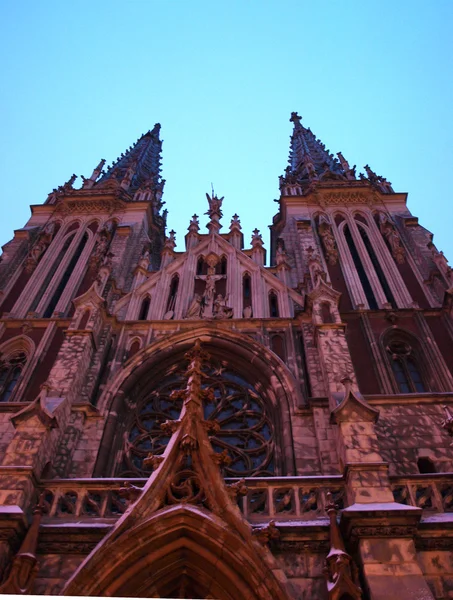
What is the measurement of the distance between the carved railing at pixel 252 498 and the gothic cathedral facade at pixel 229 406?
0.03 meters

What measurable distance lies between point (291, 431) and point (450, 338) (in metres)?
5.16

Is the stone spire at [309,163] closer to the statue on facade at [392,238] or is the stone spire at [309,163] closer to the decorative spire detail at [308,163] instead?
the decorative spire detail at [308,163]

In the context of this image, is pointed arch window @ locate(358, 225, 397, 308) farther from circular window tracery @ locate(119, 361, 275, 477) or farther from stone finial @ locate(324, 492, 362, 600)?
stone finial @ locate(324, 492, 362, 600)

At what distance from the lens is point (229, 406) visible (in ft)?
38.9

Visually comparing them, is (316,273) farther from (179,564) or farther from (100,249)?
(179,564)

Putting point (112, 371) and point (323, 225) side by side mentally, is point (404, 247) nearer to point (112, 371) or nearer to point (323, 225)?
point (323, 225)

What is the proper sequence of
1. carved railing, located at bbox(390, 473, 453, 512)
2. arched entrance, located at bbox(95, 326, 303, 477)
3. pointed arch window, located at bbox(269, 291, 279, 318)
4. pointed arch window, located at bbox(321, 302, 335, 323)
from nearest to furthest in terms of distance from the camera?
1. carved railing, located at bbox(390, 473, 453, 512)
2. arched entrance, located at bbox(95, 326, 303, 477)
3. pointed arch window, located at bbox(321, 302, 335, 323)
4. pointed arch window, located at bbox(269, 291, 279, 318)

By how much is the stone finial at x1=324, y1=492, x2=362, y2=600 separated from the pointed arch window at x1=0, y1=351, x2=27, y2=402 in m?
8.34

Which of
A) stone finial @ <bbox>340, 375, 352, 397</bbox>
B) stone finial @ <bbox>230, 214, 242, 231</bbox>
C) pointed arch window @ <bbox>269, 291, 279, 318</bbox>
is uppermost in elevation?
stone finial @ <bbox>230, 214, 242, 231</bbox>

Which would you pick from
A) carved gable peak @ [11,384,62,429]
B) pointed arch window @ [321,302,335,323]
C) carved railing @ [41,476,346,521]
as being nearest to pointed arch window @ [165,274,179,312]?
pointed arch window @ [321,302,335,323]

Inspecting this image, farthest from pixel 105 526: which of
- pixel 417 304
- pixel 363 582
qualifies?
pixel 417 304

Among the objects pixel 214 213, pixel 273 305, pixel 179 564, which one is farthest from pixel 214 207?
pixel 179 564

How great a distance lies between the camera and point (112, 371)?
40.9 feet

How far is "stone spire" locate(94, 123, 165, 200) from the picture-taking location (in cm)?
2628
